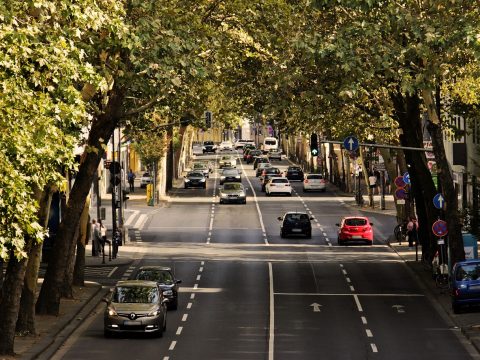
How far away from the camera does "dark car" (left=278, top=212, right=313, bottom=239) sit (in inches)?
2869

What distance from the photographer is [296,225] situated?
239 feet

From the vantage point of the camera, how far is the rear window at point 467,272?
42469mm

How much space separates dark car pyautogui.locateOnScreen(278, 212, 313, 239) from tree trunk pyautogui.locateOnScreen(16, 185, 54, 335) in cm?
3536

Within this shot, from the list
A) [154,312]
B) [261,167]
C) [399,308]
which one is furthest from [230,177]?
[154,312]

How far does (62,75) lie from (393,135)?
37513 millimetres

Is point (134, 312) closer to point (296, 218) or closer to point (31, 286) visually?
point (31, 286)

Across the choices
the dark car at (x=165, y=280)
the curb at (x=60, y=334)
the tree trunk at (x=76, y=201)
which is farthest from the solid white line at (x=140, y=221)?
the tree trunk at (x=76, y=201)

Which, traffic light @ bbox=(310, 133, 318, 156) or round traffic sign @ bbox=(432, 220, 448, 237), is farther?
traffic light @ bbox=(310, 133, 318, 156)

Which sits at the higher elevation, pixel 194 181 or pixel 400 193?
pixel 194 181

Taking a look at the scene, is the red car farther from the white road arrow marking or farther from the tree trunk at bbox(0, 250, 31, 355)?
the tree trunk at bbox(0, 250, 31, 355)

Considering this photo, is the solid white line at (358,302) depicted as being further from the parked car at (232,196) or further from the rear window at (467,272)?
the parked car at (232,196)

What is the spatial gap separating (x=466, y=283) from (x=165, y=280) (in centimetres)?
929

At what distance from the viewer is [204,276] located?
5547 cm

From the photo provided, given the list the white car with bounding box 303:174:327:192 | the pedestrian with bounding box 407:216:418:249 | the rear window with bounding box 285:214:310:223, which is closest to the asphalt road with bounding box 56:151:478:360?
the rear window with bounding box 285:214:310:223
